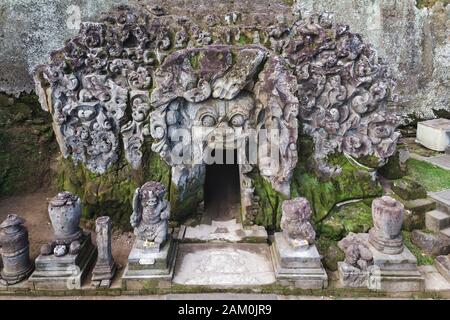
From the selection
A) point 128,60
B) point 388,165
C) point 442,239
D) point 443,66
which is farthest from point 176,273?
point 443,66

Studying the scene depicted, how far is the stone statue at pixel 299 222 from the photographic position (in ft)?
21.2

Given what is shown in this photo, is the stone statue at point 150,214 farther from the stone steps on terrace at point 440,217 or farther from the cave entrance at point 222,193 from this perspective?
the stone steps on terrace at point 440,217

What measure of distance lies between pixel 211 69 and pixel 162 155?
1.94 metres

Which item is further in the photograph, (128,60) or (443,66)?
(443,66)

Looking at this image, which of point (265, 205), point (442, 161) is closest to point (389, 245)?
point (265, 205)

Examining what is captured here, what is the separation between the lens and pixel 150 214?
6363 mm

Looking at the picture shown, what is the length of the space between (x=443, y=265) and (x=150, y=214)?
5.22m

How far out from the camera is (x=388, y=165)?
885 centimetres

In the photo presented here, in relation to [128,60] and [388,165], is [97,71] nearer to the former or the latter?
[128,60]

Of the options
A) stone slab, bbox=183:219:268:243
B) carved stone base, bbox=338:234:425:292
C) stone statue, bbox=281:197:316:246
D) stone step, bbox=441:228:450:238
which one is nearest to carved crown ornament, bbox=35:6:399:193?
stone statue, bbox=281:197:316:246

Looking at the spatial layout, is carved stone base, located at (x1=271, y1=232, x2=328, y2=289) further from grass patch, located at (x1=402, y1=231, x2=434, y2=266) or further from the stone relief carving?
grass patch, located at (x1=402, y1=231, x2=434, y2=266)

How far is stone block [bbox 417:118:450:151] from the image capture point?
10.9 m

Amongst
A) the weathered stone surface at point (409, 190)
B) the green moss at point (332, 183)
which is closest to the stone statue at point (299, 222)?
the green moss at point (332, 183)

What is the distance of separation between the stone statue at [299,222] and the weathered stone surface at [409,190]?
2891 millimetres
